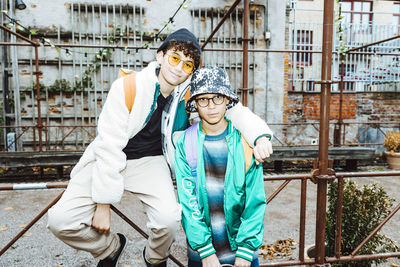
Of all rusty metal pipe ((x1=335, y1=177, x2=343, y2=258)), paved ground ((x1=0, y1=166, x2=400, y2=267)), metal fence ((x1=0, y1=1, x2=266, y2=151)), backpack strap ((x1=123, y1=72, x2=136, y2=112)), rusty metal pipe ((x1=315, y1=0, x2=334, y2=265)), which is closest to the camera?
backpack strap ((x1=123, y1=72, x2=136, y2=112))

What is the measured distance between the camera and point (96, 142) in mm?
1703

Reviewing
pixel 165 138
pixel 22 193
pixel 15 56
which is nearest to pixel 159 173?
pixel 165 138

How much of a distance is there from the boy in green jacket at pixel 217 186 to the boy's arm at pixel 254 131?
0.15 ft

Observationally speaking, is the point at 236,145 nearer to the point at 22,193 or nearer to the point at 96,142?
the point at 96,142

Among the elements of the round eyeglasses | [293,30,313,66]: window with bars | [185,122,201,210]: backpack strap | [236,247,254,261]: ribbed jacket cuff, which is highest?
[293,30,313,66]: window with bars

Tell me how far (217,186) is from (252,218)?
0.24 metres

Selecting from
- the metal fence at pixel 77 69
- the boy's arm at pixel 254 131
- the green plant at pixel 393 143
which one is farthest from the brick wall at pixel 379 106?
the boy's arm at pixel 254 131

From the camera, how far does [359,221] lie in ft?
8.55

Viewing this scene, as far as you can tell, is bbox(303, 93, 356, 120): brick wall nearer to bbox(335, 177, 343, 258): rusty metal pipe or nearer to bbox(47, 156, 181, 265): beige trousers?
bbox(335, 177, 343, 258): rusty metal pipe

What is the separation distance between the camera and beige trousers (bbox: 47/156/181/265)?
170 centimetres

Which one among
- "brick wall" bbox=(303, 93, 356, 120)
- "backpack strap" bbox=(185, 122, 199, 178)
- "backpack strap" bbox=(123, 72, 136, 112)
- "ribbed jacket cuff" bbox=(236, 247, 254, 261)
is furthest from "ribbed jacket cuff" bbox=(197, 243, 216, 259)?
"brick wall" bbox=(303, 93, 356, 120)

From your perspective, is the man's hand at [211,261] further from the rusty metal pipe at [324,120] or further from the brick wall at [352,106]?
the brick wall at [352,106]

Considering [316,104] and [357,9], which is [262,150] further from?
[357,9]

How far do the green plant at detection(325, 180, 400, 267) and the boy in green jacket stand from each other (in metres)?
1.36
